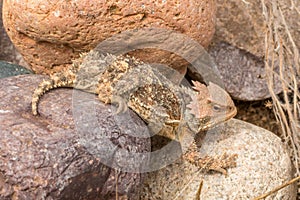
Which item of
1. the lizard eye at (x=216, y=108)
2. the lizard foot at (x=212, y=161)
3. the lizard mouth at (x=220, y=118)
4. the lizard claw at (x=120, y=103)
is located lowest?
the lizard foot at (x=212, y=161)

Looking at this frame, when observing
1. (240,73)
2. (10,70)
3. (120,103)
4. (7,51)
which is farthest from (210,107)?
(7,51)

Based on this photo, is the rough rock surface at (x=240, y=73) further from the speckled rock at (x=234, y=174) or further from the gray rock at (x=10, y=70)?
the gray rock at (x=10, y=70)

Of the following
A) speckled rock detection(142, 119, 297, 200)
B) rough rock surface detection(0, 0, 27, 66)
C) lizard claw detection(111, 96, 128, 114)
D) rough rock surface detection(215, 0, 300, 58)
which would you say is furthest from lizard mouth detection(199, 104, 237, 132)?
rough rock surface detection(0, 0, 27, 66)

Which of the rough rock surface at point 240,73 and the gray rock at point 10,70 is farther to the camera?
the rough rock surface at point 240,73

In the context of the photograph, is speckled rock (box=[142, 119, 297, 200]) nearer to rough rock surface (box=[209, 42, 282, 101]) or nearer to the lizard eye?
the lizard eye

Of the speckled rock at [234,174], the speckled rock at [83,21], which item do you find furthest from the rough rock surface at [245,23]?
the speckled rock at [234,174]

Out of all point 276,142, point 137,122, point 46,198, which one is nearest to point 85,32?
point 137,122
